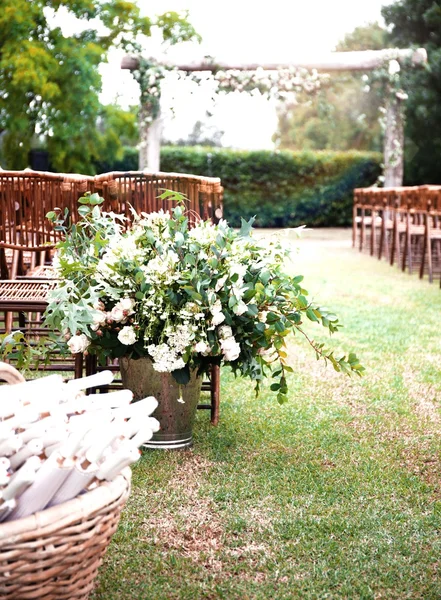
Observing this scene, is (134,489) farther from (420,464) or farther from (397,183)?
(397,183)

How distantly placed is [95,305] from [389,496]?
1.09 m

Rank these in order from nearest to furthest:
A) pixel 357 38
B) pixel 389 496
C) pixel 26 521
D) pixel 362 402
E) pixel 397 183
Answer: pixel 26 521 → pixel 389 496 → pixel 362 402 → pixel 397 183 → pixel 357 38

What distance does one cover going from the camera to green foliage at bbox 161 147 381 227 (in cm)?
1609

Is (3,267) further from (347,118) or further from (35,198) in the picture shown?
(347,118)

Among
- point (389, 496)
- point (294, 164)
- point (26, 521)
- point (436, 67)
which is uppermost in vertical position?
point (436, 67)

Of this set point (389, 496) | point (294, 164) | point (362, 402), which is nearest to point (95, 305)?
point (389, 496)

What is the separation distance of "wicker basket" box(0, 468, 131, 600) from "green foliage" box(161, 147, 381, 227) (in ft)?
47.4

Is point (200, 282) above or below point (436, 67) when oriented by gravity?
below

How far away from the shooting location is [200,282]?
2.50 meters

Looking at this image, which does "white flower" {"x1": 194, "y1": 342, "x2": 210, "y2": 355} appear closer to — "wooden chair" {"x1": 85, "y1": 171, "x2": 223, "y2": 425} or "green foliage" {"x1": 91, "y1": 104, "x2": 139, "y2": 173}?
"wooden chair" {"x1": 85, "y1": 171, "x2": 223, "y2": 425}

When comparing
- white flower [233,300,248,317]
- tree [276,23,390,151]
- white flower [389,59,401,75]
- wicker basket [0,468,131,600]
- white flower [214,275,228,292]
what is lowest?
wicker basket [0,468,131,600]

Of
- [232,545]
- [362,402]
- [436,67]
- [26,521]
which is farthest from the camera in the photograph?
[436,67]

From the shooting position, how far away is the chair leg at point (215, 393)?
9.95 feet

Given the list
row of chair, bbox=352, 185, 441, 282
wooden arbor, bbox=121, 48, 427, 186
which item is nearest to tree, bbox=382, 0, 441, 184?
wooden arbor, bbox=121, 48, 427, 186
